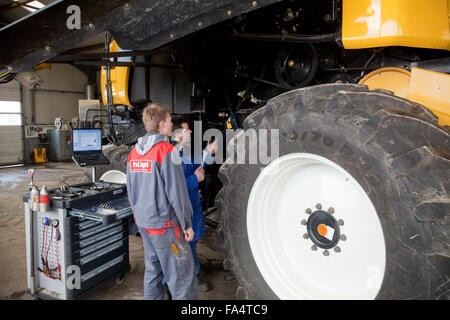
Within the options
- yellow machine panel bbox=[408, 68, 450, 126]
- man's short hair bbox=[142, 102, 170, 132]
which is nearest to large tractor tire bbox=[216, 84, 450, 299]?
yellow machine panel bbox=[408, 68, 450, 126]

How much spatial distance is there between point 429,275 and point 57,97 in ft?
61.8

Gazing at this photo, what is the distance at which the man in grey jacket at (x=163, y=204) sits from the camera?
2551 mm

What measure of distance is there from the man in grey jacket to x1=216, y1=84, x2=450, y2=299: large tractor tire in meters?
0.39

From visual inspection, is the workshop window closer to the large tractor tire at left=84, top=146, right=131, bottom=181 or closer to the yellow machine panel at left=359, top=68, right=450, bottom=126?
the large tractor tire at left=84, top=146, right=131, bottom=181

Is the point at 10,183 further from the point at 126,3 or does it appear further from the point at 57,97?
the point at 126,3

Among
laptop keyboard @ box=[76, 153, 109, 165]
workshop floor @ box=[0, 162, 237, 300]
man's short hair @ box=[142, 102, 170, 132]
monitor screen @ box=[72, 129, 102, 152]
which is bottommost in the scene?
workshop floor @ box=[0, 162, 237, 300]

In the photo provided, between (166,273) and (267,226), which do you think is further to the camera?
(166,273)

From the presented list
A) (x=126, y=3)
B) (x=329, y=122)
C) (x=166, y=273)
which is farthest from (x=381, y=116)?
(x=166, y=273)

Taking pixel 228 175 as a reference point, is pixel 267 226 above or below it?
below

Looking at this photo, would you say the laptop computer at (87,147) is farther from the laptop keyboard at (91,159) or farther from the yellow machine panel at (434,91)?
the yellow machine panel at (434,91)

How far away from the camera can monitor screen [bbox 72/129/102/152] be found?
389 centimetres

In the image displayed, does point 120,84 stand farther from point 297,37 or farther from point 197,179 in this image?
point 297,37

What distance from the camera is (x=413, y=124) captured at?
1541 millimetres
